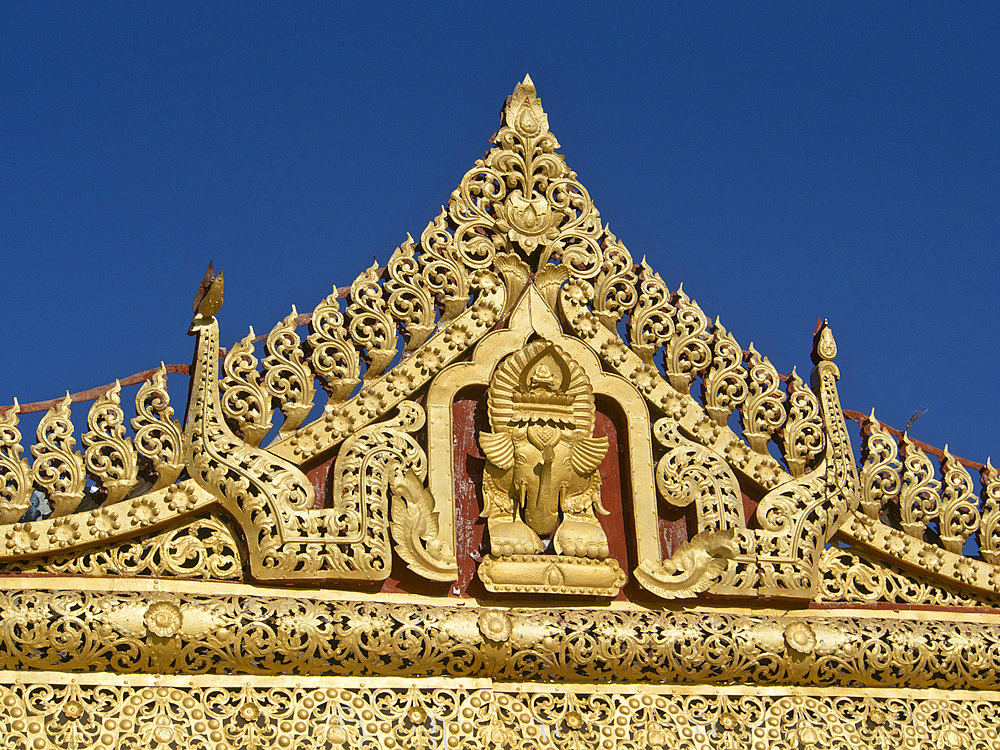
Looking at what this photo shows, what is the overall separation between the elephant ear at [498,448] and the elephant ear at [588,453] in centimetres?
39

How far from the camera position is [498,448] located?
938 cm

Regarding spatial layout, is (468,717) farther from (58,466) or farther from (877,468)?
(877,468)

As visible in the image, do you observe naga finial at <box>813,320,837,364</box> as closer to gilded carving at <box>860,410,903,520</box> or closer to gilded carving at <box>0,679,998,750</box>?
gilded carving at <box>860,410,903,520</box>

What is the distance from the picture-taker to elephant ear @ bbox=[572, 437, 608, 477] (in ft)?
31.1

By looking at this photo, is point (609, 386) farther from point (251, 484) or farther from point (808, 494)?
point (251, 484)

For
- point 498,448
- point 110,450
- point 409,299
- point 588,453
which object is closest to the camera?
point 110,450

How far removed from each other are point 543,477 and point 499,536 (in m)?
0.42

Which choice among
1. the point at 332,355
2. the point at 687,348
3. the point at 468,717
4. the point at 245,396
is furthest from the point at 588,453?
the point at 245,396

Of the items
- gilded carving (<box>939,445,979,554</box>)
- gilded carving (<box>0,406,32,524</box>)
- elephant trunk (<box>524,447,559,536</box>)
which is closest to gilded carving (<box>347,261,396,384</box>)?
elephant trunk (<box>524,447,559,536</box>)

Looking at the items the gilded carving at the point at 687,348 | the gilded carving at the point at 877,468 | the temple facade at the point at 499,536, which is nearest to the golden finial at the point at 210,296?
the temple facade at the point at 499,536

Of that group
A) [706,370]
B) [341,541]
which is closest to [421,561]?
[341,541]

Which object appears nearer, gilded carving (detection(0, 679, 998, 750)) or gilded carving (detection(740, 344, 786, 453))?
gilded carving (detection(0, 679, 998, 750))

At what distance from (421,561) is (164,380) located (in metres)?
1.72

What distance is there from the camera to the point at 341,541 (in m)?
8.85
